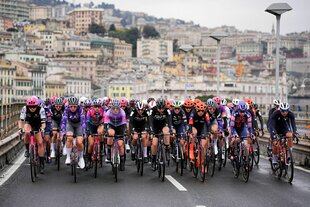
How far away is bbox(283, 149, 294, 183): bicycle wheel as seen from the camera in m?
14.3

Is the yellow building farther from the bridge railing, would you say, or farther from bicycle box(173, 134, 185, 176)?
bicycle box(173, 134, 185, 176)

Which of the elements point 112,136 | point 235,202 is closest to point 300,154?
point 112,136

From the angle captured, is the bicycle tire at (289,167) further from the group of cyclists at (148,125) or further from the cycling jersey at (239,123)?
the cycling jersey at (239,123)

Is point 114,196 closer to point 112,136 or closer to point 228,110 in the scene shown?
point 112,136

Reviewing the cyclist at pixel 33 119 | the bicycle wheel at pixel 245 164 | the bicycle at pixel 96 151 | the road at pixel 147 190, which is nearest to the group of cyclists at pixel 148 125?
the cyclist at pixel 33 119

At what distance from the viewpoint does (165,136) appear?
51.9ft

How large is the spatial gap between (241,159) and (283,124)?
124 centimetres

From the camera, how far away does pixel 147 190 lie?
13383 mm

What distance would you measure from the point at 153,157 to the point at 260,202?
471 centimetres

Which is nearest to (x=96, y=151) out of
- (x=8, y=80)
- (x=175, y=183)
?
(x=175, y=183)

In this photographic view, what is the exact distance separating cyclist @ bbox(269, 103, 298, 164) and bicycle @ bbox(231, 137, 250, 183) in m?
0.79

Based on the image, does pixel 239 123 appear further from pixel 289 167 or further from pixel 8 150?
pixel 8 150

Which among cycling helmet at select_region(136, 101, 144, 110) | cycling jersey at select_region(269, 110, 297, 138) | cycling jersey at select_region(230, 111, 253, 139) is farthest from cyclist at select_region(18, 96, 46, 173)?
cycling jersey at select_region(269, 110, 297, 138)

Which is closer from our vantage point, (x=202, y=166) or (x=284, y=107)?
(x=202, y=166)
